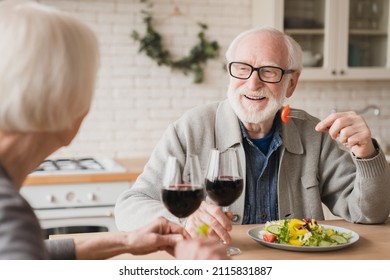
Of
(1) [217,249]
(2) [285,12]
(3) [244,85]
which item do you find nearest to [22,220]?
(1) [217,249]

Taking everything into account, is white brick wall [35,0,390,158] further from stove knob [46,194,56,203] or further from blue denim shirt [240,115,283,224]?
blue denim shirt [240,115,283,224]

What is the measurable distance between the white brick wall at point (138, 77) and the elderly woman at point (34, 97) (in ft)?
7.33

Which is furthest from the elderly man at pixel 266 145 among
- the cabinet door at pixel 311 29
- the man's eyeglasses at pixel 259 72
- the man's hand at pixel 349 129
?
the cabinet door at pixel 311 29

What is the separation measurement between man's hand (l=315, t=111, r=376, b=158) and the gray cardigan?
143 mm

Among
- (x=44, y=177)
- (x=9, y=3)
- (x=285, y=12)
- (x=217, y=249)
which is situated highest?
(x=285, y=12)

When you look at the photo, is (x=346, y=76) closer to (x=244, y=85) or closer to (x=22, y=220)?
(x=244, y=85)

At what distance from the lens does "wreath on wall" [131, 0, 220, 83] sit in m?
3.17

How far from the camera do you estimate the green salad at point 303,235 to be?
4.49ft

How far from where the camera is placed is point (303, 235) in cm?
138

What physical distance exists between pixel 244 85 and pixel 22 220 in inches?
46.9

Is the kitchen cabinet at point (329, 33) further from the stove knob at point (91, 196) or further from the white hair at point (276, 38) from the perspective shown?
the stove knob at point (91, 196)

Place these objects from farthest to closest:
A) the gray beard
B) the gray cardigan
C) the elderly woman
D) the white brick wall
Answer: the white brick wall < the gray beard < the gray cardigan < the elderly woman

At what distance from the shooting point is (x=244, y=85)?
1.91m

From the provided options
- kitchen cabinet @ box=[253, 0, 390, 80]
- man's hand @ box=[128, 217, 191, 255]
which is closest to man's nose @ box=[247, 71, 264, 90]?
man's hand @ box=[128, 217, 191, 255]
